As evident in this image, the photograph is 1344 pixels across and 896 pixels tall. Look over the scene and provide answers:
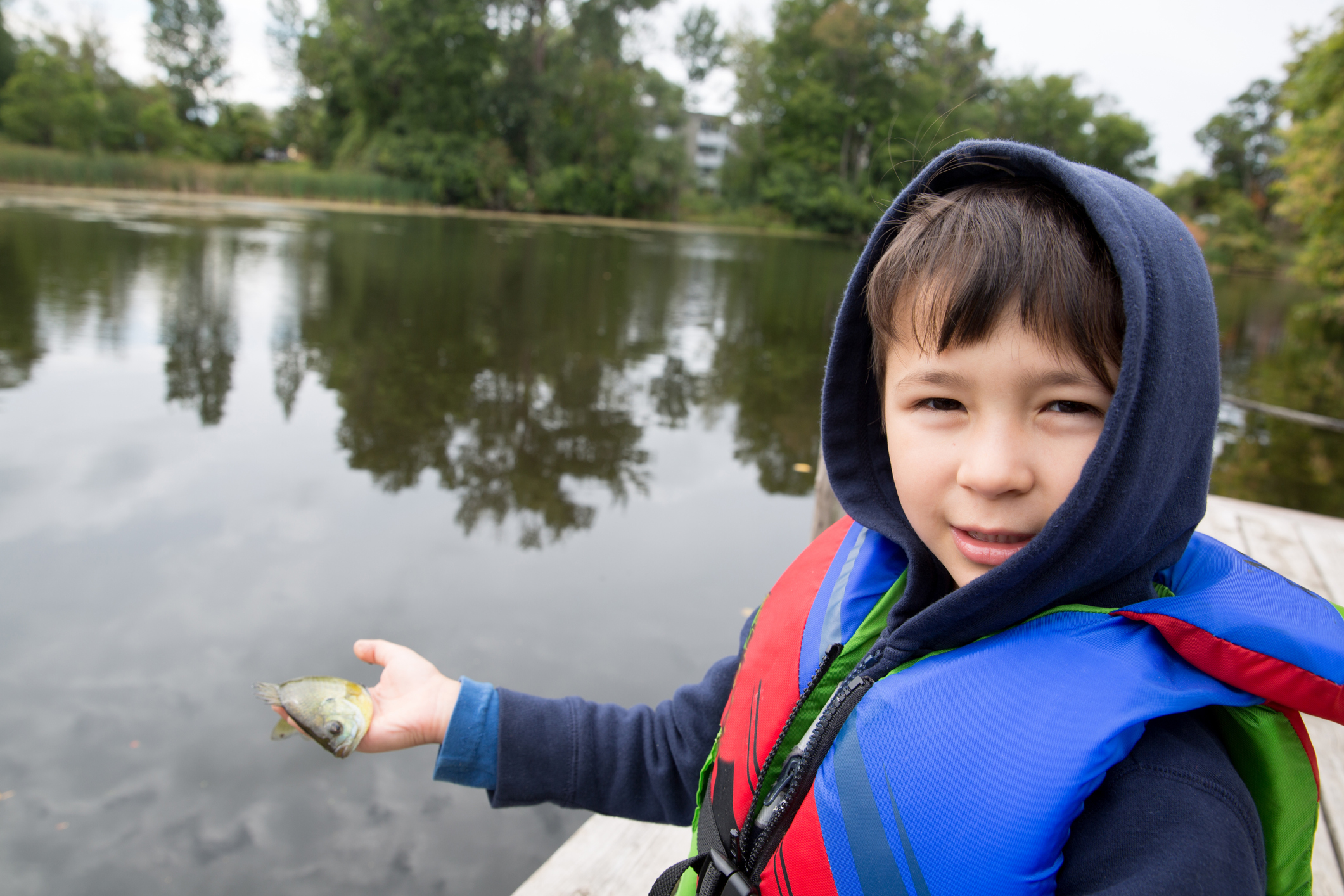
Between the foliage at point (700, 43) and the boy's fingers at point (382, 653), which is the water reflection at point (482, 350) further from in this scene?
the foliage at point (700, 43)

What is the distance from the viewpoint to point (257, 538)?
4273mm

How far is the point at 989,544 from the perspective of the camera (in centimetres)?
102

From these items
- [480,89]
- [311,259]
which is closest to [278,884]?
[311,259]

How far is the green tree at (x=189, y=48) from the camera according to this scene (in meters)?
53.4

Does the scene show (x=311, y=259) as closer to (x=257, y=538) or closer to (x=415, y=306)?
(x=415, y=306)

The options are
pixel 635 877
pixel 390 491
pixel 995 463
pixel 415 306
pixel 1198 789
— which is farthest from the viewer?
pixel 415 306

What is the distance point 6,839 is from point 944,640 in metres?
2.89

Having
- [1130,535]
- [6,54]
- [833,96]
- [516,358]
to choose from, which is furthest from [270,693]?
[6,54]

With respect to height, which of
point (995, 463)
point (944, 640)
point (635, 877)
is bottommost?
point (635, 877)

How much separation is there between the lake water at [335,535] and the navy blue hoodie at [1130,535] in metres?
1.84

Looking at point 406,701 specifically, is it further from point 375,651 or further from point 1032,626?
point 1032,626

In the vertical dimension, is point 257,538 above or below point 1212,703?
below

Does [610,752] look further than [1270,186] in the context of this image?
No

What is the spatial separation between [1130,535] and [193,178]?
39.5 meters
